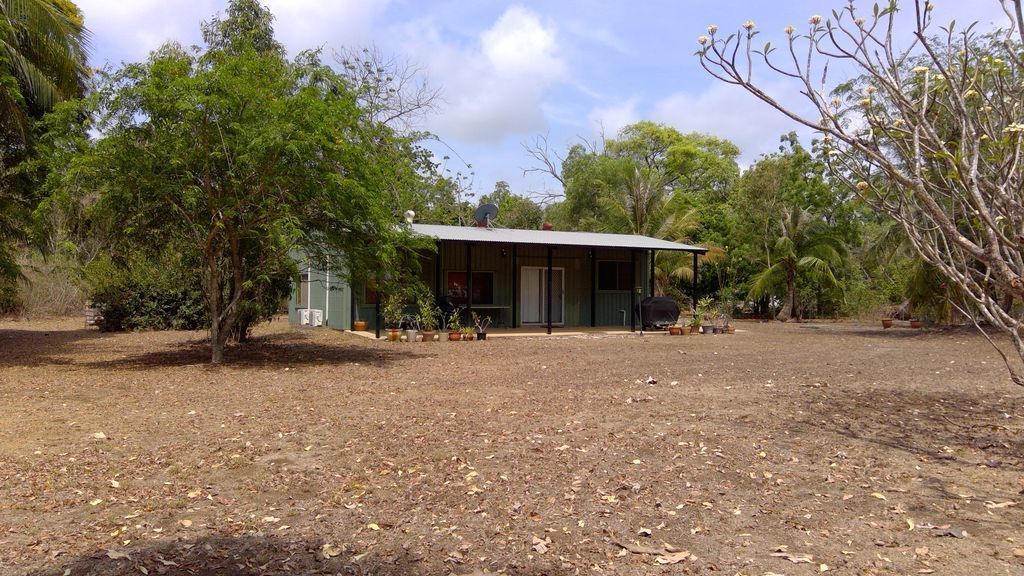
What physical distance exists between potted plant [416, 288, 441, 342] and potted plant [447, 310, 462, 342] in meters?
0.32

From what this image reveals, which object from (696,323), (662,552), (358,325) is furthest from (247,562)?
(696,323)

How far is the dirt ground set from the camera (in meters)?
3.50

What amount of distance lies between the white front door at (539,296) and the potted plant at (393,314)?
4.09 meters

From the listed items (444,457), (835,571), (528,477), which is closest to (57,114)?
(444,457)

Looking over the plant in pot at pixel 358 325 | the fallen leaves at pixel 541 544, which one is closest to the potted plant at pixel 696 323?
the plant in pot at pixel 358 325

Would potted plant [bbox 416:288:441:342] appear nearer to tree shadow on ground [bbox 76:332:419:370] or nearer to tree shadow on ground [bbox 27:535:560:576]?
tree shadow on ground [bbox 76:332:419:370]

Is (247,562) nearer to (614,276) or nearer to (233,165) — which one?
(233,165)

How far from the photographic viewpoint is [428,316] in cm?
1545

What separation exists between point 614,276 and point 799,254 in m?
8.65

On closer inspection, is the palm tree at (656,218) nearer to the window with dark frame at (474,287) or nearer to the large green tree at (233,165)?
the window with dark frame at (474,287)

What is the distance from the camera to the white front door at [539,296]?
757 inches

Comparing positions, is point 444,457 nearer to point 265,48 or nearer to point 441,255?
point 441,255

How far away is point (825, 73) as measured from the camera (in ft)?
19.5

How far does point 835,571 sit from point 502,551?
1.56m
